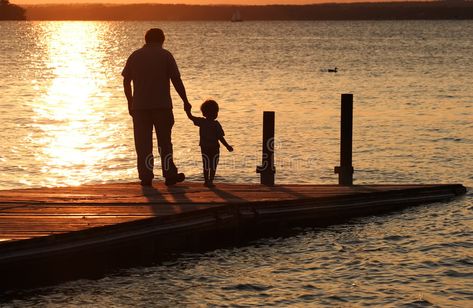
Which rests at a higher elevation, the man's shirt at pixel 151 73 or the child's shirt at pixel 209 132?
the man's shirt at pixel 151 73

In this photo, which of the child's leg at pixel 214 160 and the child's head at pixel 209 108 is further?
the child's leg at pixel 214 160

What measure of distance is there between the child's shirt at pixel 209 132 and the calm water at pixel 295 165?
62.3 inches

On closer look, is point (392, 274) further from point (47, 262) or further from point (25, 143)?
point (25, 143)

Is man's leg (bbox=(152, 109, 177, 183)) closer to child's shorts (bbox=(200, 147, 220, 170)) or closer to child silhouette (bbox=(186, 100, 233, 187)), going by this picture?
child silhouette (bbox=(186, 100, 233, 187))

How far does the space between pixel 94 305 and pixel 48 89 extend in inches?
1687

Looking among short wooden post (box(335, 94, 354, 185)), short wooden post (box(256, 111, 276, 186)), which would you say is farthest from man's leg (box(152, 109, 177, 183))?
short wooden post (box(335, 94, 354, 185))

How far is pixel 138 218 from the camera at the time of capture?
13.1 m

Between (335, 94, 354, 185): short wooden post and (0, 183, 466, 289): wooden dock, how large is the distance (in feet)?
2.47

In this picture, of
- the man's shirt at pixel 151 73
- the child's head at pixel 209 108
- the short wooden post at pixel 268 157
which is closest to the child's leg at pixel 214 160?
the child's head at pixel 209 108

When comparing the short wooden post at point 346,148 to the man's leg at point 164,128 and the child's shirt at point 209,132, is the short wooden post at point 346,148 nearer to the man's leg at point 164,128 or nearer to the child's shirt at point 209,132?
the child's shirt at point 209,132

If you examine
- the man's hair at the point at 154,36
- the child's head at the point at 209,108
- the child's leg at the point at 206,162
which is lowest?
the child's leg at the point at 206,162

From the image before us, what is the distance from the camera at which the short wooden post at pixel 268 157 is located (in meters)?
16.6

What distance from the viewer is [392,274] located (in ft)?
44.8

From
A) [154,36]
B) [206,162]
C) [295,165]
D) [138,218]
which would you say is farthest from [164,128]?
[295,165]
